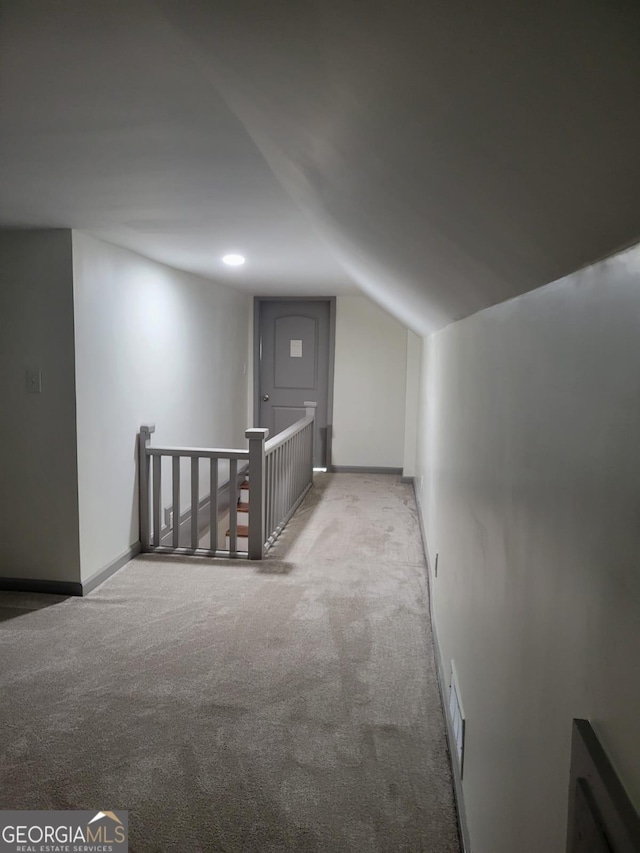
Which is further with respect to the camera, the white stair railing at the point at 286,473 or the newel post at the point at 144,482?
the white stair railing at the point at 286,473

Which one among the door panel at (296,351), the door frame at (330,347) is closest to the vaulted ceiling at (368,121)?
the door frame at (330,347)

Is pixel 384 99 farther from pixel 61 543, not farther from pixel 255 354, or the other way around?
pixel 255 354

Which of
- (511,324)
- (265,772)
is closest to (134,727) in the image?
(265,772)

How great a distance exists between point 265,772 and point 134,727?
1.73 feet

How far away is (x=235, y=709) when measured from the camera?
2.18 meters

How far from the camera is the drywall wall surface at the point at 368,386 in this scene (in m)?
6.40

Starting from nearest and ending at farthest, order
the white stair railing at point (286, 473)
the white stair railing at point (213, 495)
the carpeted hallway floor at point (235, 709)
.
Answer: the carpeted hallway floor at point (235, 709) → the white stair railing at point (213, 495) → the white stair railing at point (286, 473)

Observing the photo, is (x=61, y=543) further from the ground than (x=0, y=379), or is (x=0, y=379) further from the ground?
(x=0, y=379)

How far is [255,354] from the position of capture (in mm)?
6629

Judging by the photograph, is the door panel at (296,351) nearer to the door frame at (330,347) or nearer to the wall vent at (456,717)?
the door frame at (330,347)

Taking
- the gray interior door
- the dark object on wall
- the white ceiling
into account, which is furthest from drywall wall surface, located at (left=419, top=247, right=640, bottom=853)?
the gray interior door

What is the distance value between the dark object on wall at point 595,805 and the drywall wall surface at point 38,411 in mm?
2903

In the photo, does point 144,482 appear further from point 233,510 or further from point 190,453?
point 233,510

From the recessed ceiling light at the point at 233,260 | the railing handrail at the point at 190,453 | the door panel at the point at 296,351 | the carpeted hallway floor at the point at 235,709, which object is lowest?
the carpeted hallway floor at the point at 235,709
